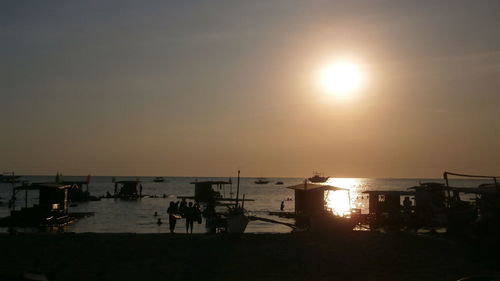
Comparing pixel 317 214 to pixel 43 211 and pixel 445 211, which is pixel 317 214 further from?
pixel 43 211

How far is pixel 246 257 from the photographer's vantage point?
1512 cm

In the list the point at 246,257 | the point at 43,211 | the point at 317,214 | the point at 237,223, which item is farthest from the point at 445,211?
the point at 43,211

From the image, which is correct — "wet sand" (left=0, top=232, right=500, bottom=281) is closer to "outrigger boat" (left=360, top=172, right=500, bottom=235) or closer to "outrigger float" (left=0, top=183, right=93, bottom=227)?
"outrigger boat" (left=360, top=172, right=500, bottom=235)

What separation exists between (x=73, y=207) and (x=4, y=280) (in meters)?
69.6

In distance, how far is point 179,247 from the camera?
1636 centimetres

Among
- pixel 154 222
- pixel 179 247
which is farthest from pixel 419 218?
pixel 154 222

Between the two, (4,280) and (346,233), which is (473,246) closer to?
(346,233)

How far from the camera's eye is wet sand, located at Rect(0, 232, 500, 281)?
12852 millimetres

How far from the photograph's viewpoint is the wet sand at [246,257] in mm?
12852

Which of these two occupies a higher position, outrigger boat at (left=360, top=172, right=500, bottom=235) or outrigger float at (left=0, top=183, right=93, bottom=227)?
outrigger boat at (left=360, top=172, right=500, bottom=235)

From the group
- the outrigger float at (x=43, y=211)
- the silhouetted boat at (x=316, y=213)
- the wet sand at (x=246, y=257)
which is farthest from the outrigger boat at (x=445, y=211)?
the outrigger float at (x=43, y=211)

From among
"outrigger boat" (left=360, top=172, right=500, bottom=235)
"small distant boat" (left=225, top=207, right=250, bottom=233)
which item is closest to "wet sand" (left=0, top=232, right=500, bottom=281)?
"small distant boat" (left=225, top=207, right=250, bottom=233)

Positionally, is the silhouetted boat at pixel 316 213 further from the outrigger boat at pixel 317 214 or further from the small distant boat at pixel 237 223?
the small distant boat at pixel 237 223

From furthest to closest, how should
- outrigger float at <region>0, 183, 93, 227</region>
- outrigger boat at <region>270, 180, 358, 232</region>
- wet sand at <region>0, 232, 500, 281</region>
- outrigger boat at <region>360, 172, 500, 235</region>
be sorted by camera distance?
outrigger float at <region>0, 183, 93, 227</region>, outrigger boat at <region>270, 180, 358, 232</region>, outrigger boat at <region>360, 172, 500, 235</region>, wet sand at <region>0, 232, 500, 281</region>
